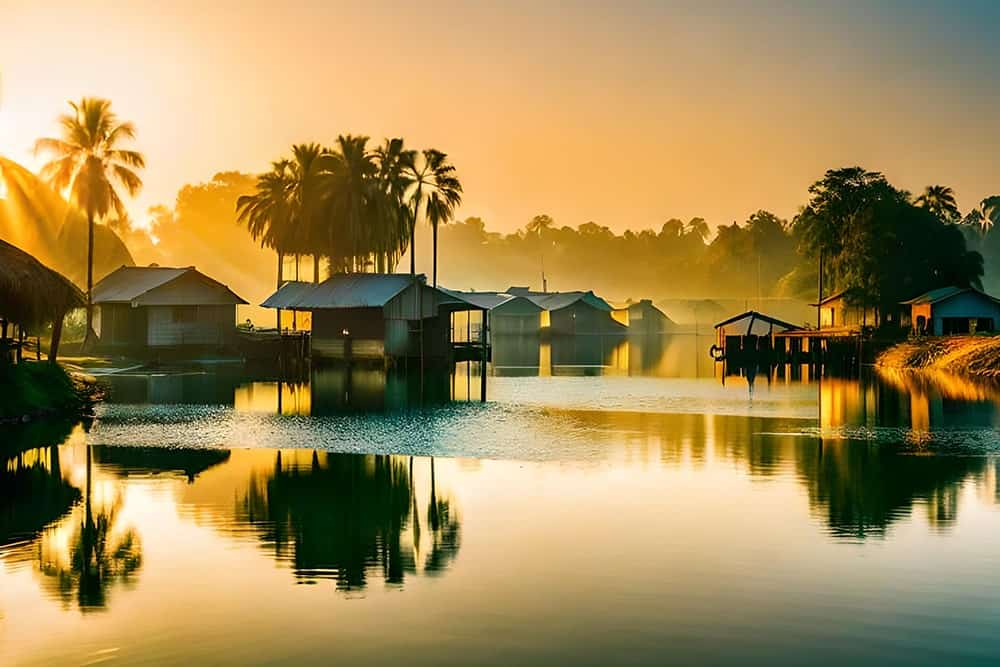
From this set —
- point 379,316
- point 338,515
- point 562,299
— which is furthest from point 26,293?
point 562,299

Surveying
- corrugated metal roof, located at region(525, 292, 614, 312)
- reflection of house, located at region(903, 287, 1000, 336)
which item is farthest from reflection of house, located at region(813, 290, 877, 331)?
corrugated metal roof, located at region(525, 292, 614, 312)

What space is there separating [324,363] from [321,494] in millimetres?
49073

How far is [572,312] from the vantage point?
489ft

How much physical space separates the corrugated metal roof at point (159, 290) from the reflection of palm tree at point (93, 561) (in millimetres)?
52548

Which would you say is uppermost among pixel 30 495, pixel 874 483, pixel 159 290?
pixel 159 290

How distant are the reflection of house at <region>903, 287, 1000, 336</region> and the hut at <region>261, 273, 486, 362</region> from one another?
3274 cm

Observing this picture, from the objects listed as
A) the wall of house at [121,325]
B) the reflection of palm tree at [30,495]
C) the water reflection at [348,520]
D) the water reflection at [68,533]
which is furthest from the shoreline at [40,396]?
the wall of house at [121,325]

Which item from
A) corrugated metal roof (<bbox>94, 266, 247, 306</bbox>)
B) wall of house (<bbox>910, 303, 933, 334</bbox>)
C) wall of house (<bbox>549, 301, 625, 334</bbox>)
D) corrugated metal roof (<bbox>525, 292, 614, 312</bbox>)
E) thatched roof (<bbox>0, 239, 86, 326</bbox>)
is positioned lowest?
thatched roof (<bbox>0, 239, 86, 326</bbox>)

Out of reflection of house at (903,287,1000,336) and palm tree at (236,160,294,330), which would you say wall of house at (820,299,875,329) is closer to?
reflection of house at (903,287,1000,336)

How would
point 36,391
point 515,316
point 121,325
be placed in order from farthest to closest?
point 515,316
point 121,325
point 36,391

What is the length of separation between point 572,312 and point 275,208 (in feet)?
217

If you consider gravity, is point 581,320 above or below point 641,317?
below

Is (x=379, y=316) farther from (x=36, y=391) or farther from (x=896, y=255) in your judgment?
(x=896, y=255)

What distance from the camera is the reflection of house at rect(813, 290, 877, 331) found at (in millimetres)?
86812
